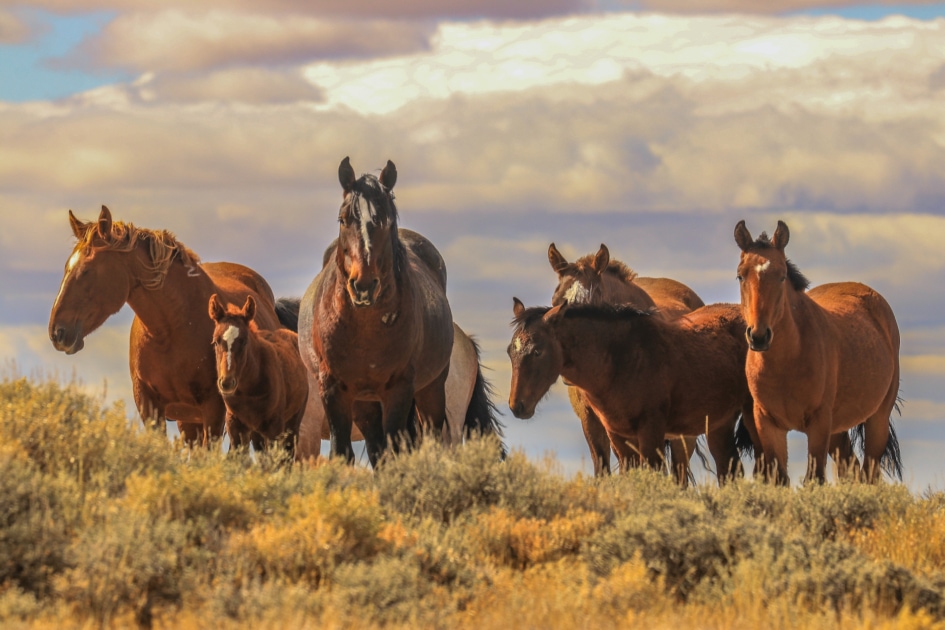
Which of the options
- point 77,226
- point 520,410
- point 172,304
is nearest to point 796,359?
point 520,410

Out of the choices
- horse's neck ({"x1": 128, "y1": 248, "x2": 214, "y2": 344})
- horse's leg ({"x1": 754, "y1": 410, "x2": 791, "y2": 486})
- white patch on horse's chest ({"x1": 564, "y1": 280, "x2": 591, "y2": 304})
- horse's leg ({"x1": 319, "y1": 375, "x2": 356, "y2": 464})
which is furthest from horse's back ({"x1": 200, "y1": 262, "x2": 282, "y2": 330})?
horse's leg ({"x1": 754, "y1": 410, "x2": 791, "y2": 486})

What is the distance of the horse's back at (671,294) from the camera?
15836 millimetres

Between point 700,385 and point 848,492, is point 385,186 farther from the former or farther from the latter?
point 848,492

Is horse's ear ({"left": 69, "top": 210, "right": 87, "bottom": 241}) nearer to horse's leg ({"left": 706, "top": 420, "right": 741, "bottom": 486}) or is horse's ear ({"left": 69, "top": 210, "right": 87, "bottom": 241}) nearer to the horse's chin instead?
the horse's chin

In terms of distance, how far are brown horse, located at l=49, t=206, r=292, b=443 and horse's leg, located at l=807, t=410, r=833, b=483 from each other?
5.30m

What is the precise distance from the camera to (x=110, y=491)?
29.9 ft

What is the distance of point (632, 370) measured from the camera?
12.8 m

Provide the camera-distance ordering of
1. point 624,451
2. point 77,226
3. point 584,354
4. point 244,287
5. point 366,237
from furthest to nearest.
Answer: point 244,287 < point 624,451 < point 584,354 < point 77,226 < point 366,237

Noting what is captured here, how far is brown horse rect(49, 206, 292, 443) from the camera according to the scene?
11891 mm

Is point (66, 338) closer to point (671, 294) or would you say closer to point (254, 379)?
point (254, 379)

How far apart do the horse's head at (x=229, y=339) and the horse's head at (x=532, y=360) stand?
7.84ft

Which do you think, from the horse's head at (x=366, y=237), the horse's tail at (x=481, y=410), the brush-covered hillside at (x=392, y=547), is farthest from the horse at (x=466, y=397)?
the brush-covered hillside at (x=392, y=547)

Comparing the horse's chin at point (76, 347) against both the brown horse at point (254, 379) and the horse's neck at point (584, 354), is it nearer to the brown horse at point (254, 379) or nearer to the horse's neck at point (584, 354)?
the brown horse at point (254, 379)

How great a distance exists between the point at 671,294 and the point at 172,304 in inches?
256
